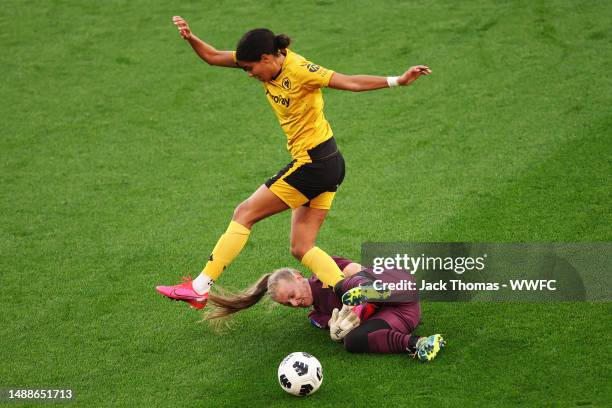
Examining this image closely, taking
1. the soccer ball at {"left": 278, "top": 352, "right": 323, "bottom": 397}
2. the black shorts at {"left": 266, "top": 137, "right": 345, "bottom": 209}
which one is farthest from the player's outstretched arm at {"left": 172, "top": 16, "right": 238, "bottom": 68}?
the soccer ball at {"left": 278, "top": 352, "right": 323, "bottom": 397}

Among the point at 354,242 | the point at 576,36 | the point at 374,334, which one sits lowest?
the point at 374,334

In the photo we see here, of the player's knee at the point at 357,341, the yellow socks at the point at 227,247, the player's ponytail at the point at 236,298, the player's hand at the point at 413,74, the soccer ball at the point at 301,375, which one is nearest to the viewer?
the soccer ball at the point at 301,375

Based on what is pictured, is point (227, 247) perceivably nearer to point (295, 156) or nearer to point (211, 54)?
point (295, 156)

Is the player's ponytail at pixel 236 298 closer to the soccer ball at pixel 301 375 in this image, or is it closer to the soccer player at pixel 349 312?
the soccer player at pixel 349 312

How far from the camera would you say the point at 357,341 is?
646 cm

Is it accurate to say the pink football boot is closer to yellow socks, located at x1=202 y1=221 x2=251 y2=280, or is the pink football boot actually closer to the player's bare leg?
the player's bare leg

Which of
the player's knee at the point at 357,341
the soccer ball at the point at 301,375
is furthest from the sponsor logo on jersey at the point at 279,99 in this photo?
the soccer ball at the point at 301,375

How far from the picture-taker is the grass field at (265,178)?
20.7 ft

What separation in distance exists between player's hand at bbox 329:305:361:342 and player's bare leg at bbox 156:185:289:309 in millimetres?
887

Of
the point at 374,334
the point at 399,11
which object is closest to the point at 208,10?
the point at 399,11

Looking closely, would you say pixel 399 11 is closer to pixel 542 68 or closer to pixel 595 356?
pixel 542 68

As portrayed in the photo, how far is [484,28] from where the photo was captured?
12.2 m

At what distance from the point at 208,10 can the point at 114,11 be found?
1.49m

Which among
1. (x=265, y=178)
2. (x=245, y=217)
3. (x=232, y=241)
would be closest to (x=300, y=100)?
(x=245, y=217)
